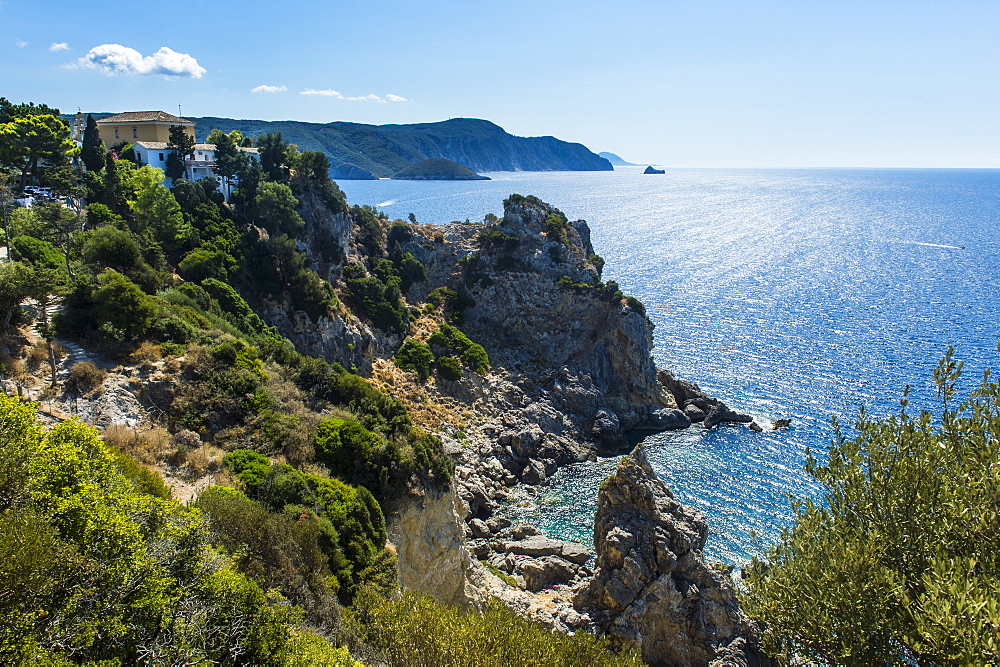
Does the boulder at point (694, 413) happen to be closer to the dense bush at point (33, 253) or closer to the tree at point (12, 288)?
the dense bush at point (33, 253)

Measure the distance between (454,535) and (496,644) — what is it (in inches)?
577

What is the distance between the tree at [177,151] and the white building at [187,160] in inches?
32.9

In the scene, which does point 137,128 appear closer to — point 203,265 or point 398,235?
point 203,265

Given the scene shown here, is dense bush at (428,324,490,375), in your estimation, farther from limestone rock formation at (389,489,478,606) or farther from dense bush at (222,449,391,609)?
dense bush at (222,449,391,609)

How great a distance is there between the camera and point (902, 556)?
14008 mm

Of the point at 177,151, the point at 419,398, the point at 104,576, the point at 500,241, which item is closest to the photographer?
the point at 104,576

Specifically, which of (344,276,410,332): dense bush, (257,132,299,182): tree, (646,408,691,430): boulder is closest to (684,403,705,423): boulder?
(646,408,691,430): boulder

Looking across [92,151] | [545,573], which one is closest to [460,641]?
[545,573]

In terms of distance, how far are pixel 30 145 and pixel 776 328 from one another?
285 ft

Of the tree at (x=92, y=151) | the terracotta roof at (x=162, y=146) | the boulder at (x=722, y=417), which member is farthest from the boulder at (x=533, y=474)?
the tree at (x=92, y=151)

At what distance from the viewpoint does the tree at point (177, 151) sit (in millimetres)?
60156

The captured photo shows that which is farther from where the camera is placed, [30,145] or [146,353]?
[30,145]

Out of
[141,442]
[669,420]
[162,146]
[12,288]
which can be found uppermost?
[162,146]

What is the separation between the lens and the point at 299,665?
1457 centimetres
